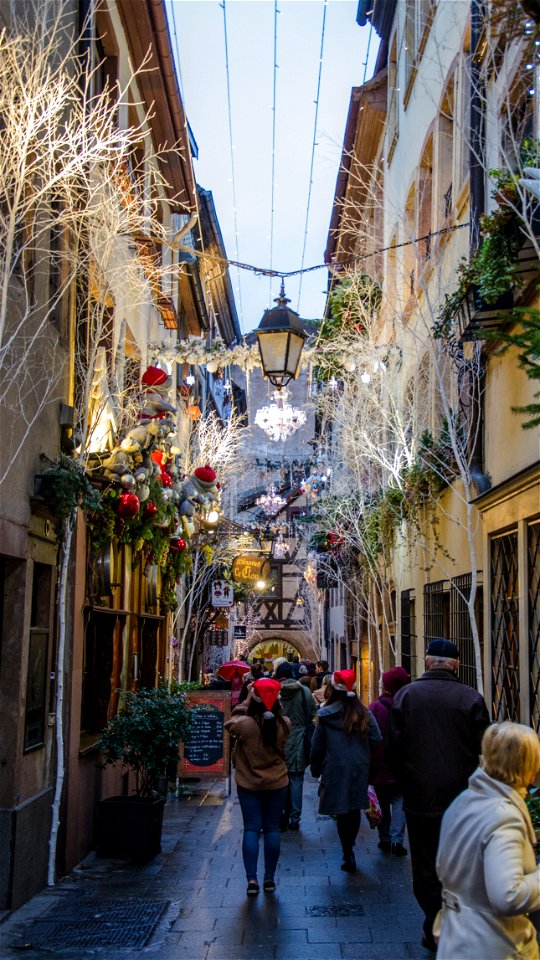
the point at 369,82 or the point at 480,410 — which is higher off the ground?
the point at 369,82

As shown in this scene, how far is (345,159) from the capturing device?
81.6 feet

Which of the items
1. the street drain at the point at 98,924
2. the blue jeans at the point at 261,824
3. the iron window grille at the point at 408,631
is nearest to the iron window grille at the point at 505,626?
the blue jeans at the point at 261,824

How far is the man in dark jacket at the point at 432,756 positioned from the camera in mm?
6953

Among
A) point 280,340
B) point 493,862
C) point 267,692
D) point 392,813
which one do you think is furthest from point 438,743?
point 280,340

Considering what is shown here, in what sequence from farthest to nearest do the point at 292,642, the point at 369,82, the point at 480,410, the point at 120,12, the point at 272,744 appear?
the point at 292,642
the point at 369,82
the point at 120,12
the point at 480,410
the point at 272,744

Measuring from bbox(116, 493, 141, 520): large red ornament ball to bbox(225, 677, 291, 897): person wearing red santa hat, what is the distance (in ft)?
8.40

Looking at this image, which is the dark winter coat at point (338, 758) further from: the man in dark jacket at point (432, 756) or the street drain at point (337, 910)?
the man in dark jacket at point (432, 756)

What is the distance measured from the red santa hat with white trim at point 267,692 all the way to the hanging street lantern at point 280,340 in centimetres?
352

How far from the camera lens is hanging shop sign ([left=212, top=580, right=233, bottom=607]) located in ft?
85.7

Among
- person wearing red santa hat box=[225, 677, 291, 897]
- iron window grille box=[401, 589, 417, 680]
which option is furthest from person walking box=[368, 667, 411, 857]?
iron window grille box=[401, 589, 417, 680]

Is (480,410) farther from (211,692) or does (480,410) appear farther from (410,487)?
(211,692)

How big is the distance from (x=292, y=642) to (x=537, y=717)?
5318 centimetres

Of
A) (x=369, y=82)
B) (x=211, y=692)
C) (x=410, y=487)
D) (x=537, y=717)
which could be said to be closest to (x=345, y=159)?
(x=369, y=82)

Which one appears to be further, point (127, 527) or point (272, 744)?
point (127, 527)
